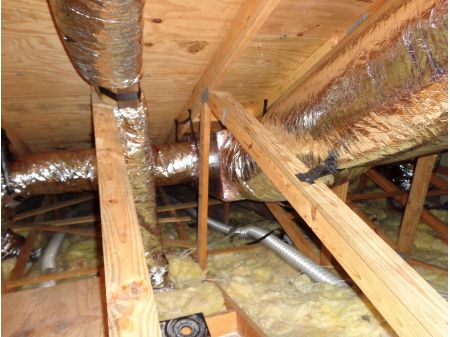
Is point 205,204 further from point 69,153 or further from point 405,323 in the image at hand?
point 405,323

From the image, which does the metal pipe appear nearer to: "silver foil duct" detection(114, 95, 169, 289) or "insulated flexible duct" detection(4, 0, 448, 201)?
"silver foil duct" detection(114, 95, 169, 289)

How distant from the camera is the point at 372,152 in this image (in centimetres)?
99

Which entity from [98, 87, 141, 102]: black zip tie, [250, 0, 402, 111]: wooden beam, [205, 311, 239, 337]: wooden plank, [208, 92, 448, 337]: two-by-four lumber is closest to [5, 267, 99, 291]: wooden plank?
[205, 311, 239, 337]: wooden plank

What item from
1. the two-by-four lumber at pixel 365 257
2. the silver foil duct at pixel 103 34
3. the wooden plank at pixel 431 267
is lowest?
the wooden plank at pixel 431 267

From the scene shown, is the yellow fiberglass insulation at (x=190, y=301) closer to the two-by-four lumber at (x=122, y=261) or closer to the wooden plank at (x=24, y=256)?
the wooden plank at (x=24, y=256)

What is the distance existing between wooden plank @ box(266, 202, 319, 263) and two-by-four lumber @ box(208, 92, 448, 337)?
1.32 m

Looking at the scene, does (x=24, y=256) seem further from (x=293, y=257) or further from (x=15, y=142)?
(x=293, y=257)

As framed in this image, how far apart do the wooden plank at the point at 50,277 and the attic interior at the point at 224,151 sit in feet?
0.05

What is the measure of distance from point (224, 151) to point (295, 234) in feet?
2.88

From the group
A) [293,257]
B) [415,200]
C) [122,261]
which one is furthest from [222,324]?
[415,200]

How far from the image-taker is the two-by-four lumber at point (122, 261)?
2.05 ft

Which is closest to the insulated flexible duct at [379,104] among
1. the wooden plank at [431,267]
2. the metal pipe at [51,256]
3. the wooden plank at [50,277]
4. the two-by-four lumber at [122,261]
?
the two-by-four lumber at [122,261]

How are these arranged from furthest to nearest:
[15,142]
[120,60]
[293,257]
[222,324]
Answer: [293,257], [15,142], [222,324], [120,60]

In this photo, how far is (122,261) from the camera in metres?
0.72
